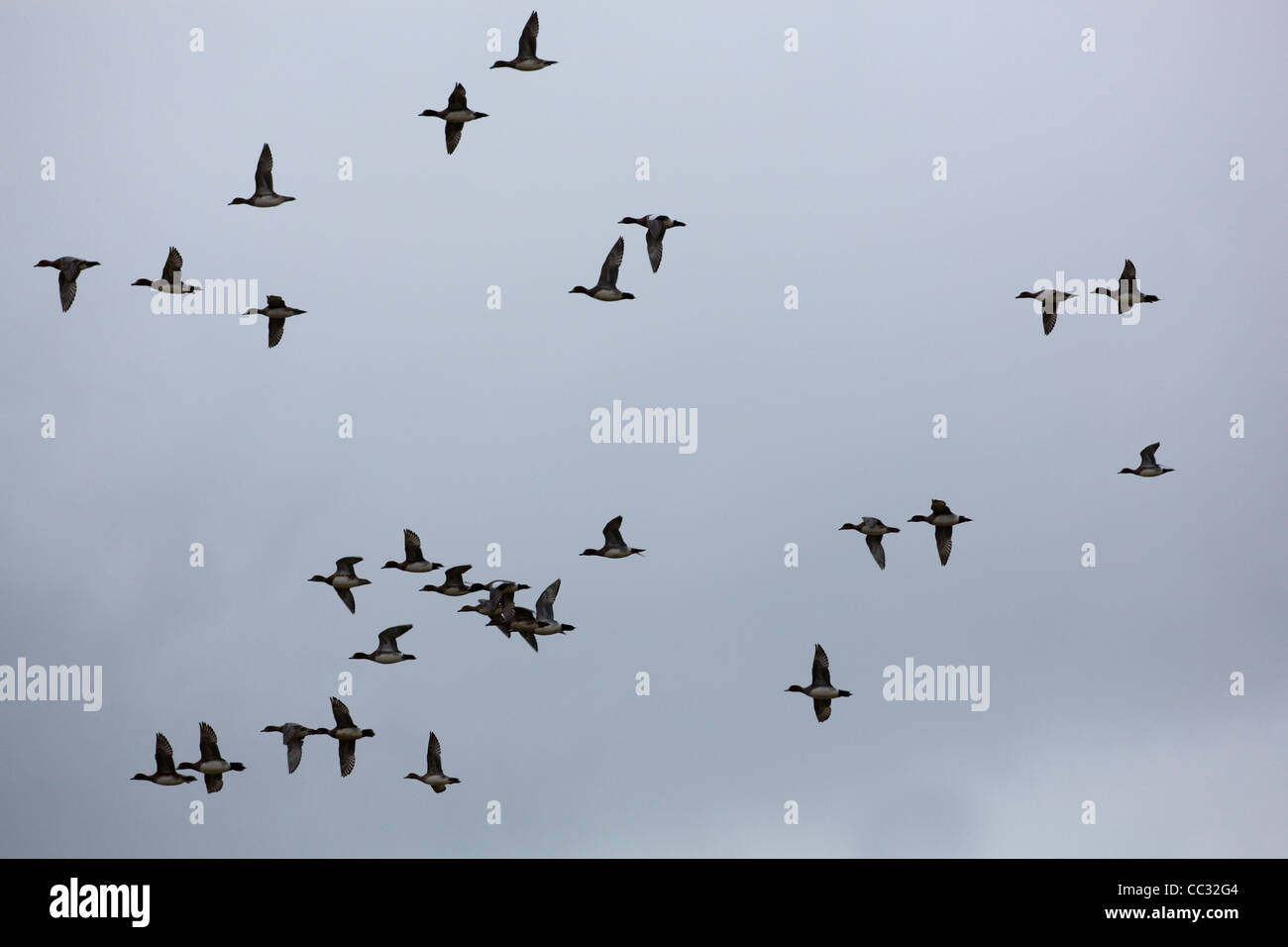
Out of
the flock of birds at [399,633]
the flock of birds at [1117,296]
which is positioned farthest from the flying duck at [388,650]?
the flock of birds at [1117,296]

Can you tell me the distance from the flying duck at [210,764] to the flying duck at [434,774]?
5764 millimetres

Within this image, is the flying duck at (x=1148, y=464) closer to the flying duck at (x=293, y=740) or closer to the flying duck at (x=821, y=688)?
the flying duck at (x=821, y=688)

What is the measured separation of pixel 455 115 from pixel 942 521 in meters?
19.2

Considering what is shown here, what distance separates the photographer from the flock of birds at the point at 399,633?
66812 millimetres

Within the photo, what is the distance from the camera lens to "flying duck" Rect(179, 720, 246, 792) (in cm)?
6781

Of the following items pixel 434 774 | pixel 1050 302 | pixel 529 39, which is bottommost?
pixel 434 774

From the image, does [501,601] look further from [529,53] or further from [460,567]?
[529,53]

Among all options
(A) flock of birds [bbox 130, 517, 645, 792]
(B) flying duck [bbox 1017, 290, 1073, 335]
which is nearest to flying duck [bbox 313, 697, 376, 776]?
(A) flock of birds [bbox 130, 517, 645, 792]

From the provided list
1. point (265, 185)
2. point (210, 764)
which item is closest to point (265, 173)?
point (265, 185)

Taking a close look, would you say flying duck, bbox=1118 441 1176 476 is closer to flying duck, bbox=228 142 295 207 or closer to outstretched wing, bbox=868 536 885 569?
outstretched wing, bbox=868 536 885 569

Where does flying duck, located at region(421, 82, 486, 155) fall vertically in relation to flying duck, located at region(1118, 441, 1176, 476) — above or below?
above

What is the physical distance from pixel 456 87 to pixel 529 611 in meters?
15.3

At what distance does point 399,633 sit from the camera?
69938mm

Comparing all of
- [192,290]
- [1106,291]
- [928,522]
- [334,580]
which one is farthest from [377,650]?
[1106,291]
